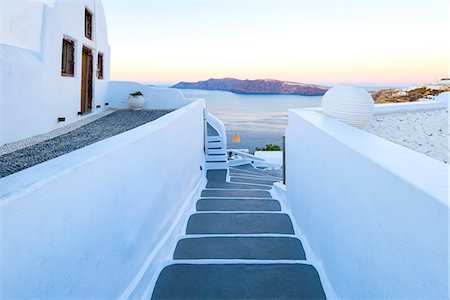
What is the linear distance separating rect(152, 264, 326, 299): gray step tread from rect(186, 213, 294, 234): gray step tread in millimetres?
968

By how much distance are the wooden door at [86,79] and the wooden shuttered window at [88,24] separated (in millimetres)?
565

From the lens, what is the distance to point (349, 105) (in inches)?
184

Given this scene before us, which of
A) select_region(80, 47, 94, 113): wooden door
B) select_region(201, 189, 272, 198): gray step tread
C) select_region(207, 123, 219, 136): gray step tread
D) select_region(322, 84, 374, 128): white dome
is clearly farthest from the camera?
select_region(207, 123, 219, 136): gray step tread

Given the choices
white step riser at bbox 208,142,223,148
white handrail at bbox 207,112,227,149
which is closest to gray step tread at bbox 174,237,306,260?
white step riser at bbox 208,142,223,148

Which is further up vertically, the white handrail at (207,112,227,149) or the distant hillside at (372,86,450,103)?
the distant hillside at (372,86,450,103)

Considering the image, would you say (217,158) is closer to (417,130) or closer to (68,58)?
(68,58)

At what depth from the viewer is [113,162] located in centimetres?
206

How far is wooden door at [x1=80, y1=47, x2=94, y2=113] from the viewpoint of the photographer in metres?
11.5

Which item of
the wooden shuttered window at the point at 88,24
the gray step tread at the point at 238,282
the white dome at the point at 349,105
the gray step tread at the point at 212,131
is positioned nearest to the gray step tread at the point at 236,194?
the white dome at the point at 349,105

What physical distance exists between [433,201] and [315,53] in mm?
20994

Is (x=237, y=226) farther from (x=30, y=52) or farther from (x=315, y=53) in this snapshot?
(x=315, y=53)

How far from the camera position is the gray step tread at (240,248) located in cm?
303

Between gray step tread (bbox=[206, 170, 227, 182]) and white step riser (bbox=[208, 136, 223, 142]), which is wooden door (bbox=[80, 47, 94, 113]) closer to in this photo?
white step riser (bbox=[208, 136, 223, 142])

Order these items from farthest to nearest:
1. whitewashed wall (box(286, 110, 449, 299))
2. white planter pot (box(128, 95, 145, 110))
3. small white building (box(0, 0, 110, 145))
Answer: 1. white planter pot (box(128, 95, 145, 110))
2. small white building (box(0, 0, 110, 145))
3. whitewashed wall (box(286, 110, 449, 299))
